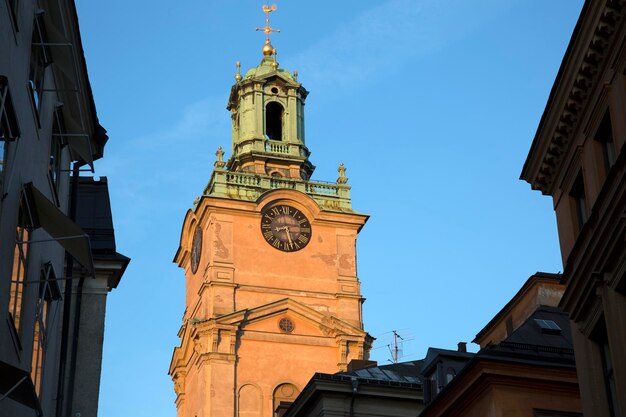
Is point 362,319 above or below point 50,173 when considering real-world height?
above

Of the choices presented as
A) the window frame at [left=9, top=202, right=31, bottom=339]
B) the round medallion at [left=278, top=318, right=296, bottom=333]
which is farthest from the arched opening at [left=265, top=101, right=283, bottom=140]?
the window frame at [left=9, top=202, right=31, bottom=339]

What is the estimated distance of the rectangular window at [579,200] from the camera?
24.9 metres

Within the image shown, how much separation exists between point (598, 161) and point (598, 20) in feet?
10.1

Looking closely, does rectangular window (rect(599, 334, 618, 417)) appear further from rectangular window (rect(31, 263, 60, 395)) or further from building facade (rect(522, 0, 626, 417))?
rectangular window (rect(31, 263, 60, 395))

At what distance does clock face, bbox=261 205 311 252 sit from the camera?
225 ft

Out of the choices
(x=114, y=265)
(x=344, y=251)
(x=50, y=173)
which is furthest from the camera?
(x=344, y=251)

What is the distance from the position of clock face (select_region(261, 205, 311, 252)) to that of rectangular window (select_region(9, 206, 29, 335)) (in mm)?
48325

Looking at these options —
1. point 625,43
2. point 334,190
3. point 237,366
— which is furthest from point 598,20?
point 334,190

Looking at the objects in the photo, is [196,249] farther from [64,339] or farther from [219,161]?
[64,339]

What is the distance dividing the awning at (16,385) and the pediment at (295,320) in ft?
158

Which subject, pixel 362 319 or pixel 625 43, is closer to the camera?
pixel 625 43

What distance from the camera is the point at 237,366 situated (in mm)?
64500

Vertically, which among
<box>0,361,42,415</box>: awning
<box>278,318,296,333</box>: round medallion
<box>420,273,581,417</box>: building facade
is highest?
<box>278,318,296,333</box>: round medallion

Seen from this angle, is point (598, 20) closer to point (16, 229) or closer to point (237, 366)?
point (16, 229)
